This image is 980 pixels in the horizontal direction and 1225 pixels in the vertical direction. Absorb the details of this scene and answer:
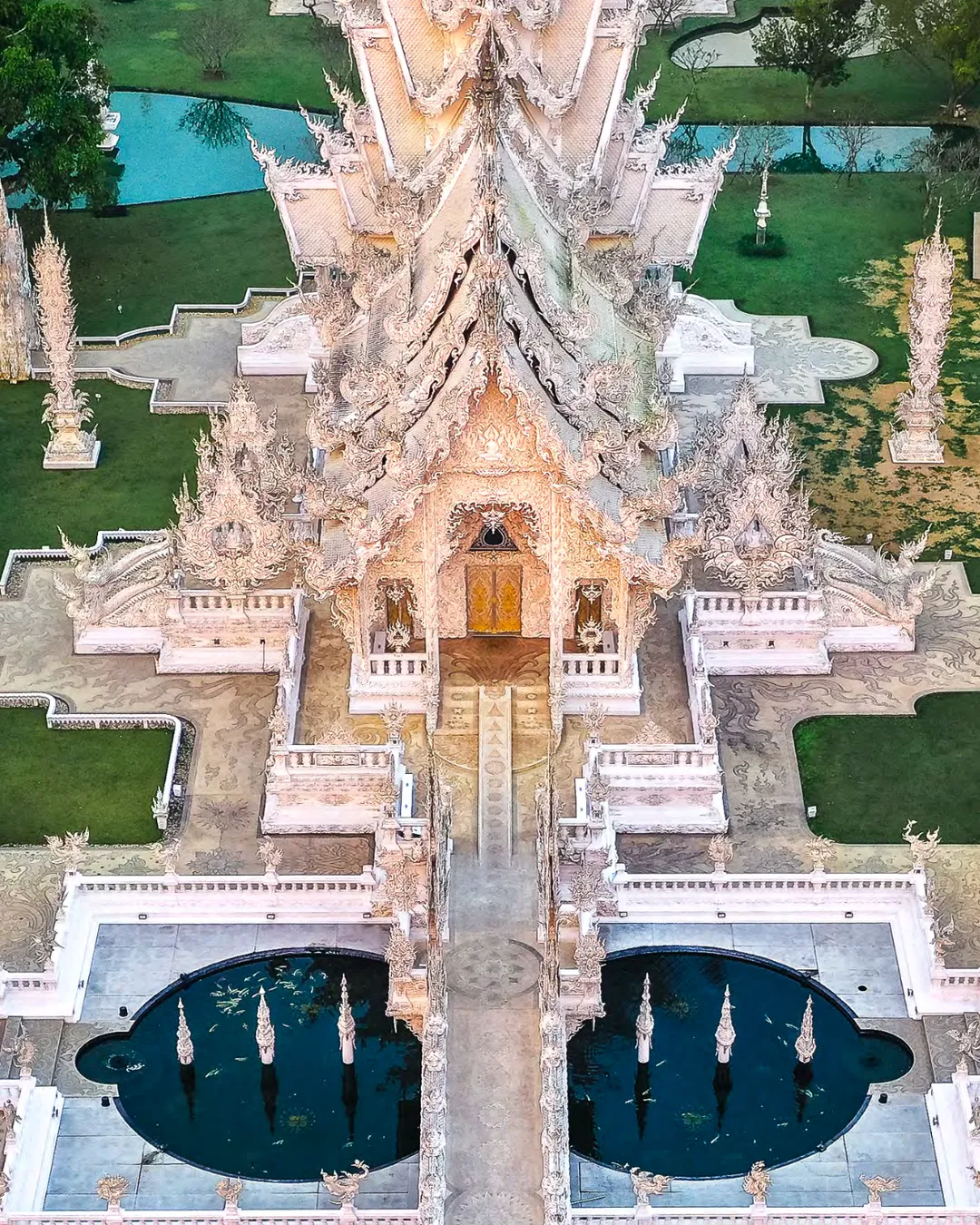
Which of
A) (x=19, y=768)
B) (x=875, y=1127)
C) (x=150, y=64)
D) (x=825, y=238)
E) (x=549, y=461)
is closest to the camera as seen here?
(x=875, y=1127)

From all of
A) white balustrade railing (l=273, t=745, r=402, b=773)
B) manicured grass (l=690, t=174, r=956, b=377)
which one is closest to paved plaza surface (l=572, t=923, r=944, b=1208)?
white balustrade railing (l=273, t=745, r=402, b=773)

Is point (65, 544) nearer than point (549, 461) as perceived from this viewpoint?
No

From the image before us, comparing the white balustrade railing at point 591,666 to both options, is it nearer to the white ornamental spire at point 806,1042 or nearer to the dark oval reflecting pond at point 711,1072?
the dark oval reflecting pond at point 711,1072

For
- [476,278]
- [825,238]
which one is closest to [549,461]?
[476,278]

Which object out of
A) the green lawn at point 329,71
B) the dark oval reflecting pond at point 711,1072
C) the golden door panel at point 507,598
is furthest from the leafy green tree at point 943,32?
the dark oval reflecting pond at point 711,1072

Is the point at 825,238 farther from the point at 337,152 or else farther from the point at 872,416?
the point at 337,152

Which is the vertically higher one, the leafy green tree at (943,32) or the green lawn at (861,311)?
the leafy green tree at (943,32)

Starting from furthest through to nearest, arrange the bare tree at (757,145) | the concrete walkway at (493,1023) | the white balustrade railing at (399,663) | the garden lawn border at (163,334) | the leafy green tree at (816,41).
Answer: the leafy green tree at (816,41) → the bare tree at (757,145) → the garden lawn border at (163,334) → the white balustrade railing at (399,663) → the concrete walkway at (493,1023)
